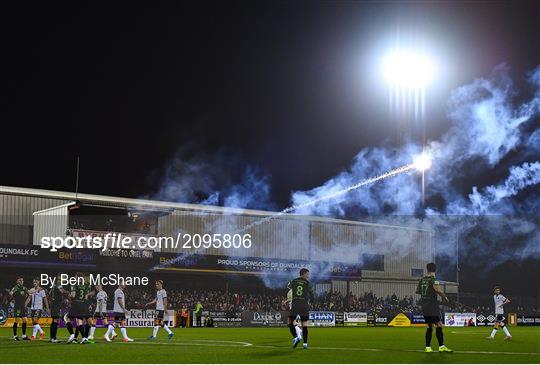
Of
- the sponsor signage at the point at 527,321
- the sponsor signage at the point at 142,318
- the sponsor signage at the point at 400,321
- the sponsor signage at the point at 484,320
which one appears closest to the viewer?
the sponsor signage at the point at 142,318

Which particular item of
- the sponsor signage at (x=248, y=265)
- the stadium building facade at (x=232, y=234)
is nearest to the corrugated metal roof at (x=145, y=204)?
the stadium building facade at (x=232, y=234)

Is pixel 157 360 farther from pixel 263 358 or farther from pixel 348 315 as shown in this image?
pixel 348 315

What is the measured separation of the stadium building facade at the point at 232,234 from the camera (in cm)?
6081

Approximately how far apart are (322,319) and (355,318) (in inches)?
132

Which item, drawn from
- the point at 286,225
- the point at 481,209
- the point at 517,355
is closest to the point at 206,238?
the point at 286,225

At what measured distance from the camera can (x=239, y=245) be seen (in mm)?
68062

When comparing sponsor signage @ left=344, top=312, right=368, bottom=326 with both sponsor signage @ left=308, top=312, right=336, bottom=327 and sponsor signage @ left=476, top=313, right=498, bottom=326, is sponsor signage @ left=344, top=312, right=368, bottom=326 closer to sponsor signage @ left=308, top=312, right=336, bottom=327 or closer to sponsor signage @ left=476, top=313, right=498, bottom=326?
sponsor signage @ left=308, top=312, right=336, bottom=327

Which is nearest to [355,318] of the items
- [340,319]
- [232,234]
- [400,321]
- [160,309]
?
[340,319]

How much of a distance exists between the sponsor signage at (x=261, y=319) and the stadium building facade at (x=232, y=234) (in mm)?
7911

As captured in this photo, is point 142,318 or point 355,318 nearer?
point 142,318

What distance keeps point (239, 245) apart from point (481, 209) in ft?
68.9

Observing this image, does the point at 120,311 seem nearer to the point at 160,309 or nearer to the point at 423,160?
the point at 160,309

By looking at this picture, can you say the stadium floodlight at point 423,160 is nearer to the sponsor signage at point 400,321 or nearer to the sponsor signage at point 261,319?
the sponsor signage at point 261,319

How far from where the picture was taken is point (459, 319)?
64.6m
